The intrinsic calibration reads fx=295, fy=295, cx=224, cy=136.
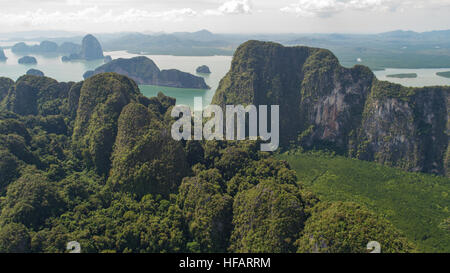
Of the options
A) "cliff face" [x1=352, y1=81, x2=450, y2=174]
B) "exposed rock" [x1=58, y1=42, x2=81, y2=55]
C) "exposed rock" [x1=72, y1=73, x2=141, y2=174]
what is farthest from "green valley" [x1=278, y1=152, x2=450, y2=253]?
"exposed rock" [x1=58, y1=42, x2=81, y2=55]

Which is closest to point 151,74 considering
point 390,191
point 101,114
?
point 101,114

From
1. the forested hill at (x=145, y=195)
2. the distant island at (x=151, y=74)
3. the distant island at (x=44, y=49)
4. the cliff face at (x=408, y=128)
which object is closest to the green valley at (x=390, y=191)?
the cliff face at (x=408, y=128)

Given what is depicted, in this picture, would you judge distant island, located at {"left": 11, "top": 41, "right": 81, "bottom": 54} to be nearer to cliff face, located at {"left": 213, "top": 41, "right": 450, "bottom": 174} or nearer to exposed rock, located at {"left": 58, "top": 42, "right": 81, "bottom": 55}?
exposed rock, located at {"left": 58, "top": 42, "right": 81, "bottom": 55}

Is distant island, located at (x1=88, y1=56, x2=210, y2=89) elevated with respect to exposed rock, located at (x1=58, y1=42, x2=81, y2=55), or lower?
lower

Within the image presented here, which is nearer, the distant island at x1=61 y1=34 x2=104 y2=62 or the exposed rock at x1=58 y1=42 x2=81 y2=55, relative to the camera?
the distant island at x1=61 y1=34 x2=104 y2=62
